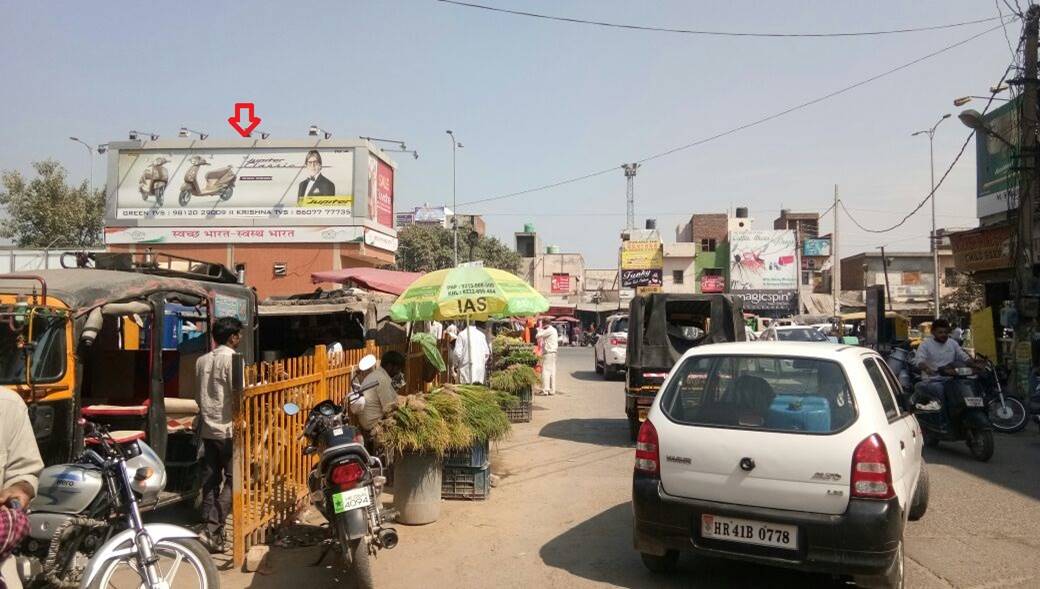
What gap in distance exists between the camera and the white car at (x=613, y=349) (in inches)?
837

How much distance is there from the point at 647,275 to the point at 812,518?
47.9m

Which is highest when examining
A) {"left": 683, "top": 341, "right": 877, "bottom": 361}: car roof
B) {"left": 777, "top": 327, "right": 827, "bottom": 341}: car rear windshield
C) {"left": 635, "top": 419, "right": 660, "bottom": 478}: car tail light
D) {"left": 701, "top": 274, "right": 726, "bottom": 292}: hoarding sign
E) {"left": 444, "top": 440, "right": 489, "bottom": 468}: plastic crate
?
{"left": 701, "top": 274, "right": 726, "bottom": 292}: hoarding sign

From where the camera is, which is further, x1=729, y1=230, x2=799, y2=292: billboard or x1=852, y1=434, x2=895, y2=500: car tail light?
x1=729, y1=230, x2=799, y2=292: billboard

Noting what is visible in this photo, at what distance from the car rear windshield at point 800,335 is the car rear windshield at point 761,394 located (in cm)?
1681

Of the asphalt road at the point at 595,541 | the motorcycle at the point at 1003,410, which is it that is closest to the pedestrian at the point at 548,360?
the asphalt road at the point at 595,541

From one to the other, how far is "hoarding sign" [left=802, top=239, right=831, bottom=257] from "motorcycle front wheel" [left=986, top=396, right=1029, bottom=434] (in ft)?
151

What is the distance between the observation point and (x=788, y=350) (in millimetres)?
4965

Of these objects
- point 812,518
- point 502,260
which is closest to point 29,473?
point 812,518

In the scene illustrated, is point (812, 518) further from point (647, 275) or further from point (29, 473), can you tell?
point (647, 275)

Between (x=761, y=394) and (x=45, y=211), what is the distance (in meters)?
35.2

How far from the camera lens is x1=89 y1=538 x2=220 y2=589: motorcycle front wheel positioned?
12.5 ft

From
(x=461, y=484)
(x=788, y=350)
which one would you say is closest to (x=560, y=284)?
(x=461, y=484)

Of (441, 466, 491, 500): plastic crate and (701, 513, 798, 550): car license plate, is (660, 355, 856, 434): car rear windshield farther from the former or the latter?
(441, 466, 491, 500): plastic crate

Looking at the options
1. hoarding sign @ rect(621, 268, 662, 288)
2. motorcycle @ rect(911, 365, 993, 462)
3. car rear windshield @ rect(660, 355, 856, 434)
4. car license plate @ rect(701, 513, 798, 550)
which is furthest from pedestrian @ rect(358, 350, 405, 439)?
hoarding sign @ rect(621, 268, 662, 288)
